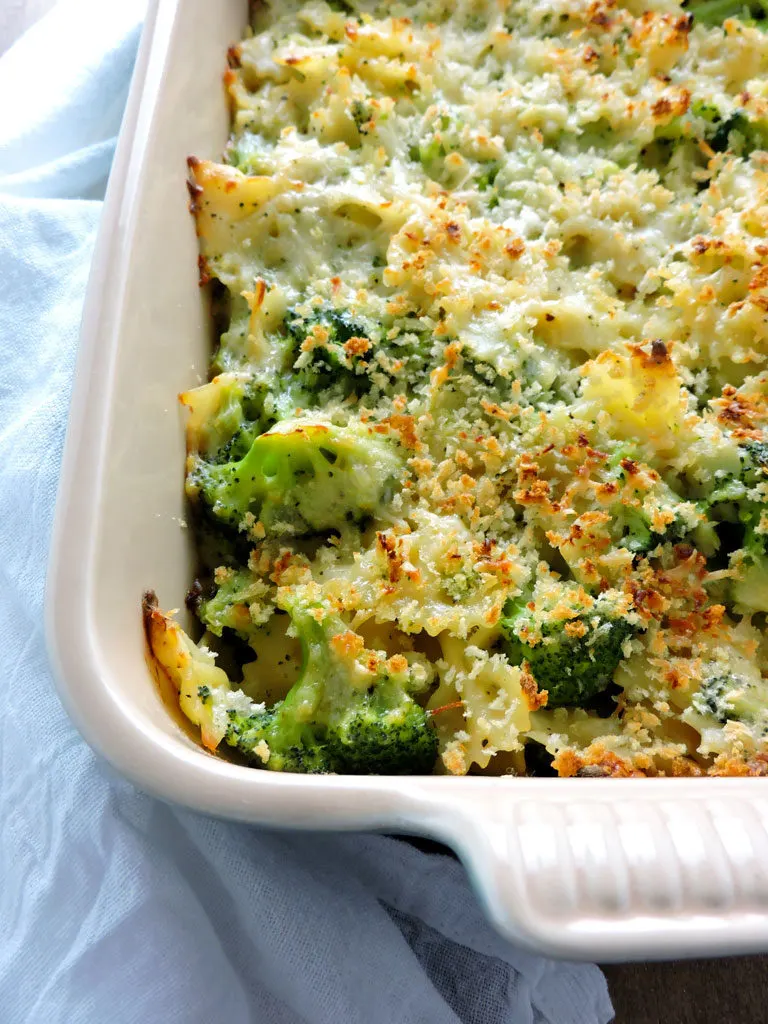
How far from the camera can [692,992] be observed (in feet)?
5.07

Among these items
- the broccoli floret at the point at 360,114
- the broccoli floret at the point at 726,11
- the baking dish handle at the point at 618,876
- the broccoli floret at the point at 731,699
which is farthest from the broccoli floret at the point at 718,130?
the baking dish handle at the point at 618,876

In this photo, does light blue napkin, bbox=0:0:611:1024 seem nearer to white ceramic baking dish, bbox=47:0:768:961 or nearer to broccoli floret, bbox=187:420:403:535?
white ceramic baking dish, bbox=47:0:768:961

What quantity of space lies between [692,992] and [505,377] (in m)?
1.01

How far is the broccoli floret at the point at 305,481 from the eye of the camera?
1360mm

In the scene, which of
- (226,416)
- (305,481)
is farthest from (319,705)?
(226,416)

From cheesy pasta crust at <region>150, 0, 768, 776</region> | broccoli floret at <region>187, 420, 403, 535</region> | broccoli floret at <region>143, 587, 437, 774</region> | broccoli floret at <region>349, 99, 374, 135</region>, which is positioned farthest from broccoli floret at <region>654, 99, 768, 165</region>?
broccoli floret at <region>143, 587, 437, 774</region>

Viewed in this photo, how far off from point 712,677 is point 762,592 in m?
0.16

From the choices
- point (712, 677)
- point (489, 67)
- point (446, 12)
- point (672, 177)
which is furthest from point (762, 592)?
point (446, 12)

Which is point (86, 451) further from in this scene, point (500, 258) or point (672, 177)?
point (672, 177)

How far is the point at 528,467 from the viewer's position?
54.1 inches

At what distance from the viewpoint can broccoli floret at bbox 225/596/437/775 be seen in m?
1.20

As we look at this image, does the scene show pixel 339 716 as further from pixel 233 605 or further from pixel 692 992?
pixel 692 992

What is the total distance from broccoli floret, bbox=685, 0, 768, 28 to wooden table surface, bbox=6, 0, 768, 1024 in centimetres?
171

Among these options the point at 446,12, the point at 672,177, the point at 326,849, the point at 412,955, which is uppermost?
the point at 446,12
